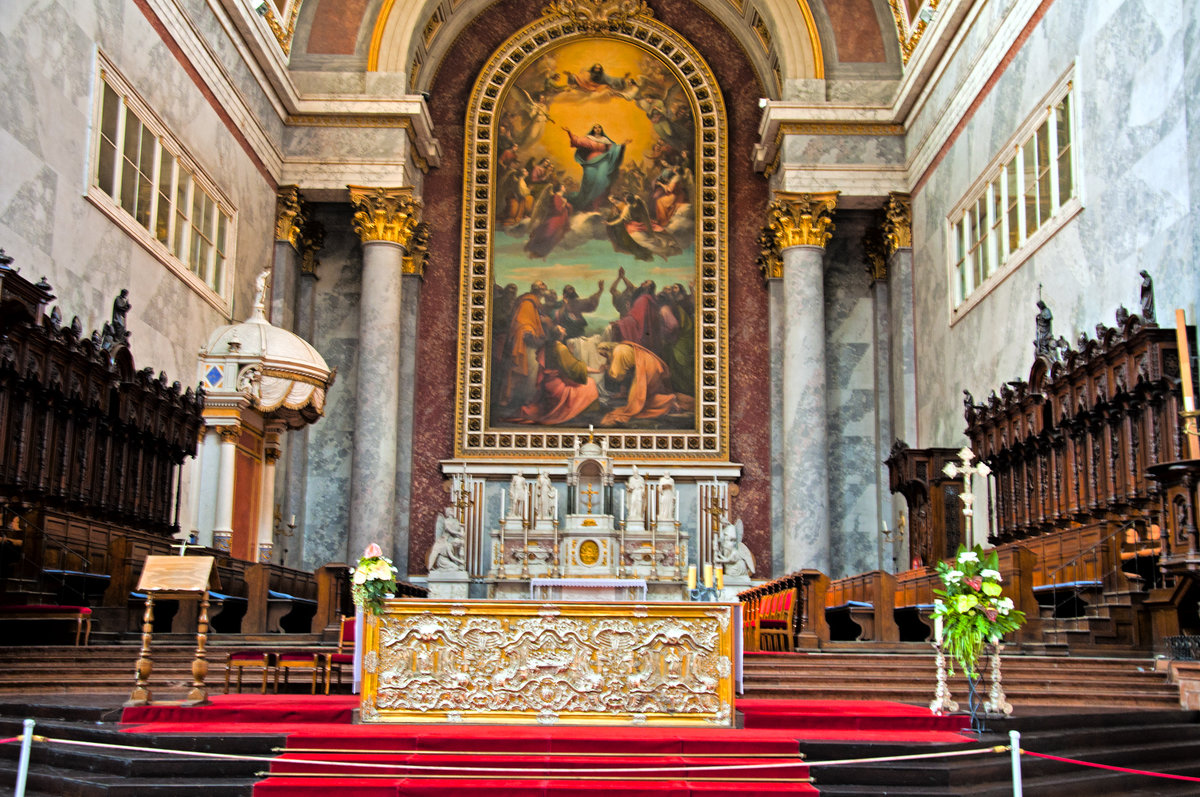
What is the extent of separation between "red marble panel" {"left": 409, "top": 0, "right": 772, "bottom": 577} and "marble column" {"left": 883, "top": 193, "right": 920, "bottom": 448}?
8.98 ft

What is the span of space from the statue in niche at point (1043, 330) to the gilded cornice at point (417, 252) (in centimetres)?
1276

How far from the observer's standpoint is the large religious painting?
2362cm

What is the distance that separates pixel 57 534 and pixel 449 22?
594 inches

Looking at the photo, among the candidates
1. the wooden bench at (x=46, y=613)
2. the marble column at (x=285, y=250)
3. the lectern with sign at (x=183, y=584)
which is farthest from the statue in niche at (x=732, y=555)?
the lectern with sign at (x=183, y=584)

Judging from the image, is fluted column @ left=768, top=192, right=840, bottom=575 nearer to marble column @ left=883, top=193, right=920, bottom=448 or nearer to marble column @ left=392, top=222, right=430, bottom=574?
marble column @ left=883, top=193, right=920, bottom=448

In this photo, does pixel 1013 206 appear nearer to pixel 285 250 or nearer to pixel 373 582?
pixel 373 582

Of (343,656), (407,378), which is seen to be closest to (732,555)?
(407,378)

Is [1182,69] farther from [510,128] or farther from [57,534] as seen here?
[510,128]

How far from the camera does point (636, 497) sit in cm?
2211

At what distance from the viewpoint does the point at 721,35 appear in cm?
2533

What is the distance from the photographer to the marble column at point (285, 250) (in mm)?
Answer: 22125

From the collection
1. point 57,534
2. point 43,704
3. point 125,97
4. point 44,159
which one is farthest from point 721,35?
point 43,704

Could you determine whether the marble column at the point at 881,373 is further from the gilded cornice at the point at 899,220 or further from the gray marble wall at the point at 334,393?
the gray marble wall at the point at 334,393

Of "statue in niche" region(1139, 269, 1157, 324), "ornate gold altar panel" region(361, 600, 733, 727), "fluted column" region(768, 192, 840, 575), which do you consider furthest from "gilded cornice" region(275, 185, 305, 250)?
"statue in niche" region(1139, 269, 1157, 324)
